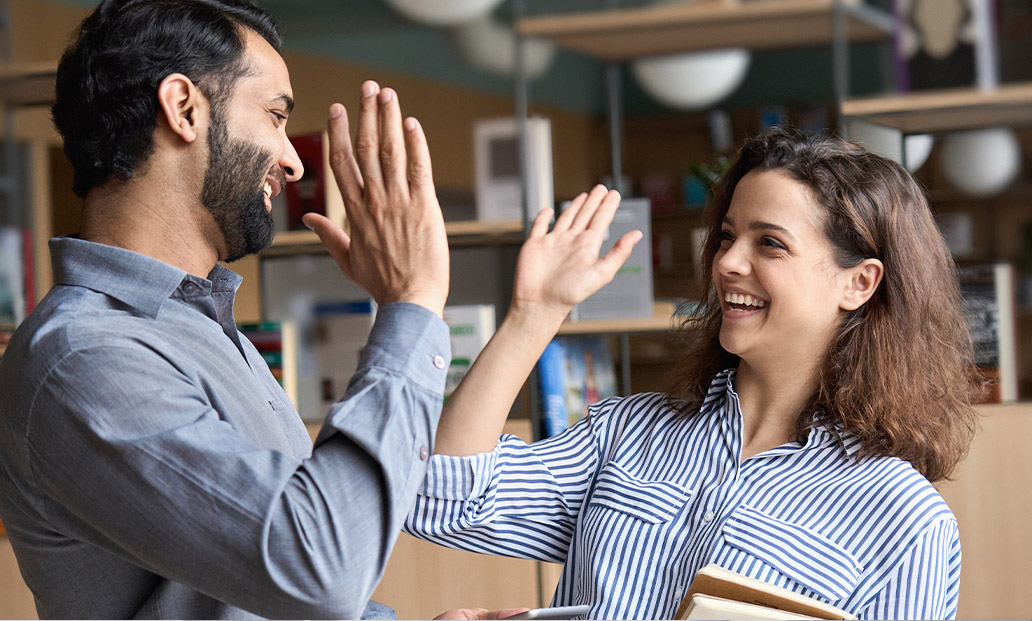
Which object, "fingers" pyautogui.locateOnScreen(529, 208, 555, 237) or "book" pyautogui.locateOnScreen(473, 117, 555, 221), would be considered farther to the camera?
"book" pyautogui.locateOnScreen(473, 117, 555, 221)

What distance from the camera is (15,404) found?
3.05 ft

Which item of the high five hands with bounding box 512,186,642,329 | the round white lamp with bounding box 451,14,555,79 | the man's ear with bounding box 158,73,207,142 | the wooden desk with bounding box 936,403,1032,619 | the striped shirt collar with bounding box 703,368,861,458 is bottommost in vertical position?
the wooden desk with bounding box 936,403,1032,619

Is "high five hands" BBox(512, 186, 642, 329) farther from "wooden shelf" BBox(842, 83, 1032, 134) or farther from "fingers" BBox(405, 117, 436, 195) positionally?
"wooden shelf" BBox(842, 83, 1032, 134)

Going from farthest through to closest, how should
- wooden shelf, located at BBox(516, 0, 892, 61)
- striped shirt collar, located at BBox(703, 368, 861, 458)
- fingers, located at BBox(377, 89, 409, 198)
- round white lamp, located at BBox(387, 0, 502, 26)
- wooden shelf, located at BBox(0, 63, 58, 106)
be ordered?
1. round white lamp, located at BBox(387, 0, 502, 26)
2. wooden shelf, located at BBox(0, 63, 58, 106)
3. wooden shelf, located at BBox(516, 0, 892, 61)
4. striped shirt collar, located at BBox(703, 368, 861, 458)
5. fingers, located at BBox(377, 89, 409, 198)

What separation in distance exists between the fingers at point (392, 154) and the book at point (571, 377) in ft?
5.53

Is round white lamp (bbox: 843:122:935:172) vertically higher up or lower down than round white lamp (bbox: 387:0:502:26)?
lower down

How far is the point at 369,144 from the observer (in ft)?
3.20

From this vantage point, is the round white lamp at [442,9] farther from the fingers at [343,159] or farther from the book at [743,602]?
the book at [743,602]

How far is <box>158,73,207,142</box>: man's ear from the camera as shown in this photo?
41.7 inches

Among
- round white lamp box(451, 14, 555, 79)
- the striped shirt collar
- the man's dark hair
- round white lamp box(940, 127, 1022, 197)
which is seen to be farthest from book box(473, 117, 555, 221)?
round white lamp box(940, 127, 1022, 197)

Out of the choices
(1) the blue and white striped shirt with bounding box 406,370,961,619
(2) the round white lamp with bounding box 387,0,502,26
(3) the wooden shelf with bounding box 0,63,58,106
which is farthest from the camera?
(2) the round white lamp with bounding box 387,0,502,26

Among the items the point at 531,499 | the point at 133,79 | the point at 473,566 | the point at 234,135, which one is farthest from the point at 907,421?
the point at 473,566

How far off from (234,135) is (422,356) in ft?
1.14

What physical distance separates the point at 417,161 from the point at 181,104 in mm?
295
